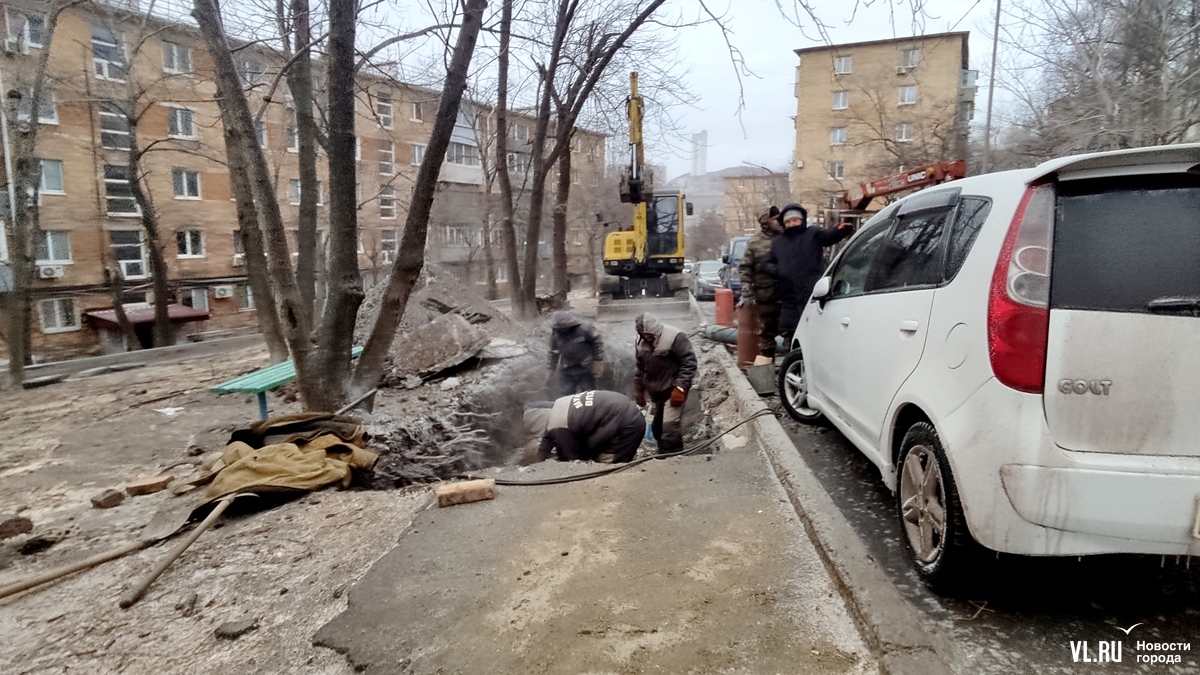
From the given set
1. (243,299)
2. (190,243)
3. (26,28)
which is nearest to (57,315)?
(190,243)

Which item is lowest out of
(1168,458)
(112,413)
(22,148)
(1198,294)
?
(112,413)

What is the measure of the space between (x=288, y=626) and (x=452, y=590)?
0.63 meters

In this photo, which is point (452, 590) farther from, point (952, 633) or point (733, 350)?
point (733, 350)

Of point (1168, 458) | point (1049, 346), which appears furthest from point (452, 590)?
point (1168, 458)

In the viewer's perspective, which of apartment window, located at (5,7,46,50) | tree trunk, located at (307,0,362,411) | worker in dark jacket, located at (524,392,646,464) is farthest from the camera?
apartment window, located at (5,7,46,50)

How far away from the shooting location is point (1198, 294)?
74.4 inches

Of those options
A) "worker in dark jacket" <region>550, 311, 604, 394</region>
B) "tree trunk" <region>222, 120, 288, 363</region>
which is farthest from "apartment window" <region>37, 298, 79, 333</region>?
"worker in dark jacket" <region>550, 311, 604, 394</region>

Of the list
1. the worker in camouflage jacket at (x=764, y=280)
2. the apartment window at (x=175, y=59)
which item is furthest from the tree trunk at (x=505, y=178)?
the apartment window at (x=175, y=59)

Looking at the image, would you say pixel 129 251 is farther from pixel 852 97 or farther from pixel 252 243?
pixel 852 97

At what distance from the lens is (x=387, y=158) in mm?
32250

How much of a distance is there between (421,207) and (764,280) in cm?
348

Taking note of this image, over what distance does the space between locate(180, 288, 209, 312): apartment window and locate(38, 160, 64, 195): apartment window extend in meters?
5.23

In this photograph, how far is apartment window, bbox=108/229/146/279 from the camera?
23266 mm

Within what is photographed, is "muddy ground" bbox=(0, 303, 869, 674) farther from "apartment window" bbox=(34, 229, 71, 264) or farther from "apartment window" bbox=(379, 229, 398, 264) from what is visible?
"apartment window" bbox=(379, 229, 398, 264)
